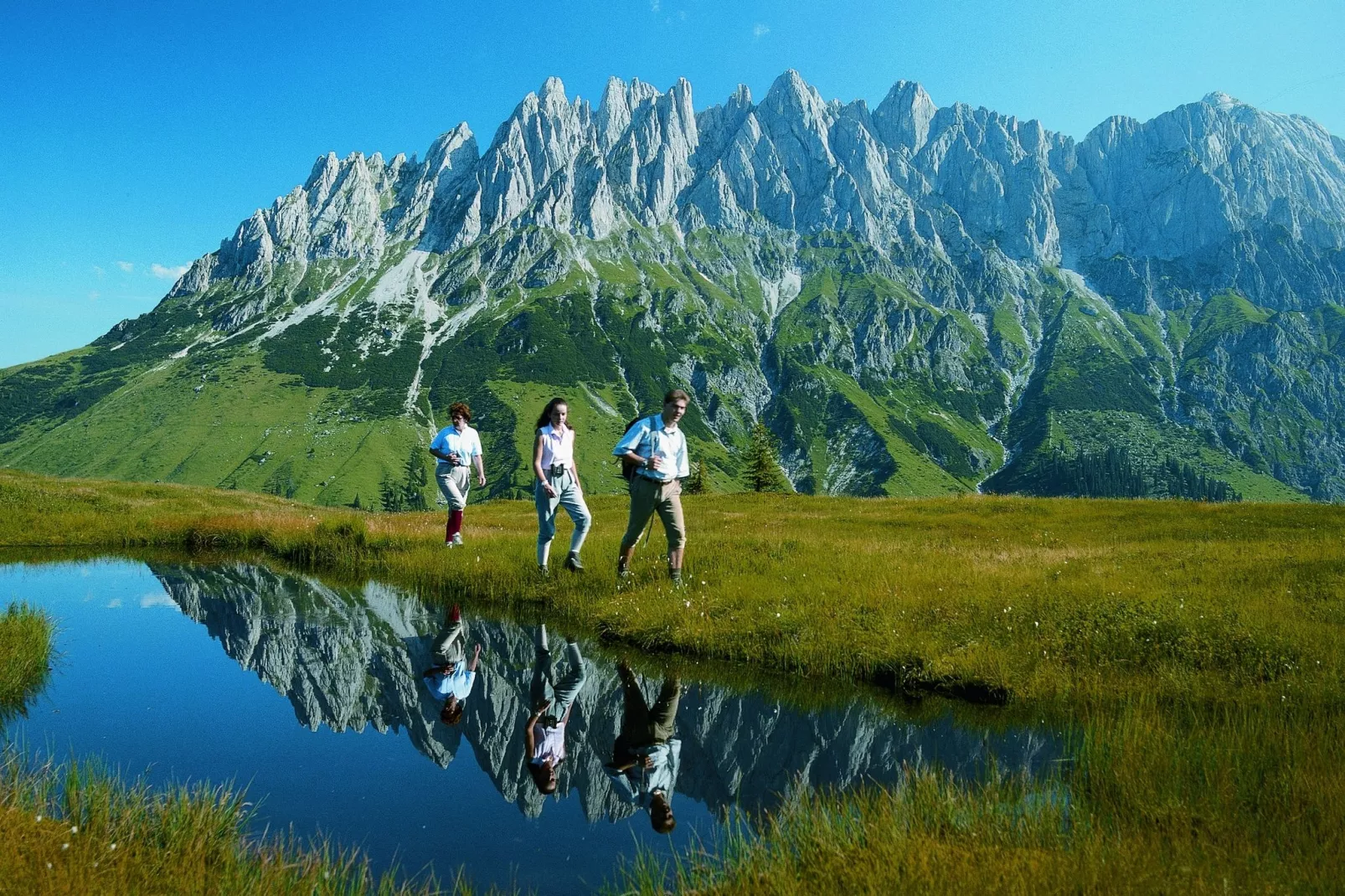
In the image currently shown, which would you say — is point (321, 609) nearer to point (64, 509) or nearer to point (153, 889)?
point (153, 889)

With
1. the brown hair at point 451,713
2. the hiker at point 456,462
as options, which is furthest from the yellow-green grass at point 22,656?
the hiker at point 456,462

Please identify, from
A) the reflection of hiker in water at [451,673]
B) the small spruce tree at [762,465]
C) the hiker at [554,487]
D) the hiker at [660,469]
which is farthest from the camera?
the small spruce tree at [762,465]

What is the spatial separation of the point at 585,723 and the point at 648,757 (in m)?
1.09

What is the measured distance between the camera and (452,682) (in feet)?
29.4

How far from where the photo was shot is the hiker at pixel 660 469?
1312cm

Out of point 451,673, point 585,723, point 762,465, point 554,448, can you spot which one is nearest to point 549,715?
point 585,723

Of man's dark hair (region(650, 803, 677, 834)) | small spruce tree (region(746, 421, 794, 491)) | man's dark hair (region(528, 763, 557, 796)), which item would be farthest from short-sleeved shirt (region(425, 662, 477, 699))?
small spruce tree (region(746, 421, 794, 491))

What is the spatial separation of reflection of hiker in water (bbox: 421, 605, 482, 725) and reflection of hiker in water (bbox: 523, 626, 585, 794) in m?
0.84

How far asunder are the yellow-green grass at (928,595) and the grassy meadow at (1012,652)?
0.05 meters

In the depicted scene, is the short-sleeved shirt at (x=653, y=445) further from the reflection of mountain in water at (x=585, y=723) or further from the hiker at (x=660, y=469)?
the reflection of mountain in water at (x=585, y=723)

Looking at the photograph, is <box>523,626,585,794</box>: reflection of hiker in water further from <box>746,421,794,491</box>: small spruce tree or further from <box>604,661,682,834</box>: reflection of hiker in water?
<box>746,421,794,491</box>: small spruce tree

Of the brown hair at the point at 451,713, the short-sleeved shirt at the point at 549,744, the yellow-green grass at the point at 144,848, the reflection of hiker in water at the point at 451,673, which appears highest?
the yellow-green grass at the point at 144,848

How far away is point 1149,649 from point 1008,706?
2.64m

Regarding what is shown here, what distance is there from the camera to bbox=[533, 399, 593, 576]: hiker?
14.9m
